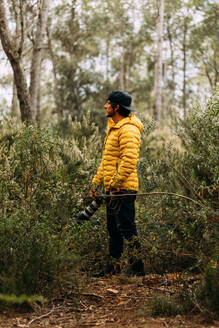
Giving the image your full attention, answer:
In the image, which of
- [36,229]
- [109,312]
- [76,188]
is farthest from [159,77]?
[109,312]

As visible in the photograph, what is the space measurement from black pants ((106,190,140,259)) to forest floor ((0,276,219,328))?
467mm

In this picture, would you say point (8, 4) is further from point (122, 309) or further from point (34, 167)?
point (122, 309)

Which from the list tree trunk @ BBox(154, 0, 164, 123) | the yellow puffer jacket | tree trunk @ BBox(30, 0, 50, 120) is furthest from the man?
tree trunk @ BBox(154, 0, 164, 123)

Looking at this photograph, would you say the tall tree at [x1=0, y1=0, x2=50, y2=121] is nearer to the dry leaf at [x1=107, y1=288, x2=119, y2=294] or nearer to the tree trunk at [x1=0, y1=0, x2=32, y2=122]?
the tree trunk at [x1=0, y1=0, x2=32, y2=122]

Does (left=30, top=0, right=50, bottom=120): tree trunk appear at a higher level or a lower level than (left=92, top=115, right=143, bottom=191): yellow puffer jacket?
higher

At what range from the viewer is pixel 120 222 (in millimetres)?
4281

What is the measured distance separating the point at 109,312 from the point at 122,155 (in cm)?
156

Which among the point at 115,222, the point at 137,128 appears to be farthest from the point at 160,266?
the point at 137,128

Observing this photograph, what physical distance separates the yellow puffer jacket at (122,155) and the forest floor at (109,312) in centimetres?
98

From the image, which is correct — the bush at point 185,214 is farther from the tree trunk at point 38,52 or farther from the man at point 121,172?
the tree trunk at point 38,52

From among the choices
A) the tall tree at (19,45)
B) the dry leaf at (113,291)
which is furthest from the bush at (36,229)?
the tall tree at (19,45)

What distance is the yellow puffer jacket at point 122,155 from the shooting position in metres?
4.13

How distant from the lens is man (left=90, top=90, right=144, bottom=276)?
416 centimetres

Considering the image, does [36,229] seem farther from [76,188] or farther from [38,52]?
[38,52]
